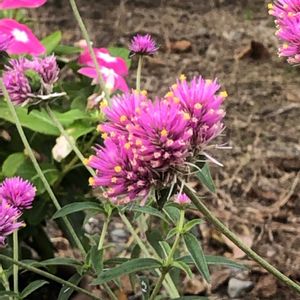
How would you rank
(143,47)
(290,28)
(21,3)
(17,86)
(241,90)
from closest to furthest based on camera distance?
1. (290,28)
2. (17,86)
3. (143,47)
4. (21,3)
5. (241,90)

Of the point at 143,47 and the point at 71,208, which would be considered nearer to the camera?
the point at 71,208

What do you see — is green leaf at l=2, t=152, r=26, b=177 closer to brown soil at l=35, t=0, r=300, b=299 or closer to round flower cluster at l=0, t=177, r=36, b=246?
round flower cluster at l=0, t=177, r=36, b=246

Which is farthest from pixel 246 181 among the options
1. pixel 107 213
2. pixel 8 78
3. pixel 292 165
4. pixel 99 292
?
pixel 8 78

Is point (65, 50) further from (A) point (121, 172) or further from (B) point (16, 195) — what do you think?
(A) point (121, 172)

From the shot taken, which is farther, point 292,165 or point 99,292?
point 292,165

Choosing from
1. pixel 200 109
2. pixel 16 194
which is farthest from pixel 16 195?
pixel 200 109

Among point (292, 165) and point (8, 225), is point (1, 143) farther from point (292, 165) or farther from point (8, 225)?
point (292, 165)
